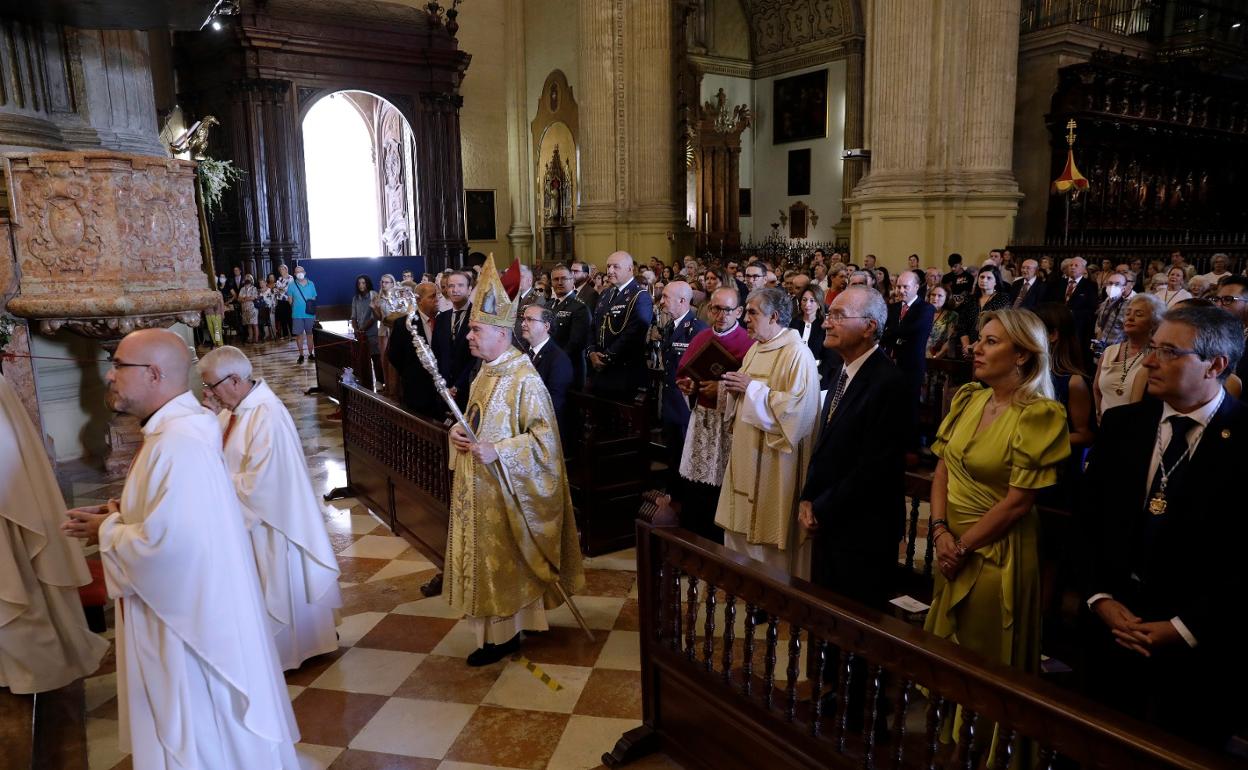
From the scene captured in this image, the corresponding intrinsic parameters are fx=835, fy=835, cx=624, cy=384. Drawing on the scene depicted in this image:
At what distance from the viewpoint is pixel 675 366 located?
552 cm

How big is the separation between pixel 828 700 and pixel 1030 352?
1.48 meters

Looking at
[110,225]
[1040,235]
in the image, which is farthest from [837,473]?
[1040,235]

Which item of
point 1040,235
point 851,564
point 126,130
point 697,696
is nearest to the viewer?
point 697,696

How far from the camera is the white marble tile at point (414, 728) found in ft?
10.7

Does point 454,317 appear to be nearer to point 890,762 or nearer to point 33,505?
point 33,505

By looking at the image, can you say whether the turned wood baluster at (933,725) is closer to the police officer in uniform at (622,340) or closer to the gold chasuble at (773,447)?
the gold chasuble at (773,447)

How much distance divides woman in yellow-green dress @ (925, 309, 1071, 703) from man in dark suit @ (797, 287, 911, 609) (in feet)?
1.06

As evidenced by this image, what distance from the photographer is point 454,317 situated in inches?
234

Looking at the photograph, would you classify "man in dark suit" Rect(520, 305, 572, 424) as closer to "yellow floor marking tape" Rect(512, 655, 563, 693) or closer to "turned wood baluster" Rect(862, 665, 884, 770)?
"yellow floor marking tape" Rect(512, 655, 563, 693)

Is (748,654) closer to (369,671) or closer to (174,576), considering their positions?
(174,576)

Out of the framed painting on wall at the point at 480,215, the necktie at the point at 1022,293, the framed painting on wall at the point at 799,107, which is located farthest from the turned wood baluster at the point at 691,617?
the framed painting on wall at the point at 480,215

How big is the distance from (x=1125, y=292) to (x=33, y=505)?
8.42 m

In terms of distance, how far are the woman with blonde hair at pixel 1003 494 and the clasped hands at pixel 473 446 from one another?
181 cm

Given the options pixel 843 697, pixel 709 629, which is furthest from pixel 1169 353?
pixel 709 629
